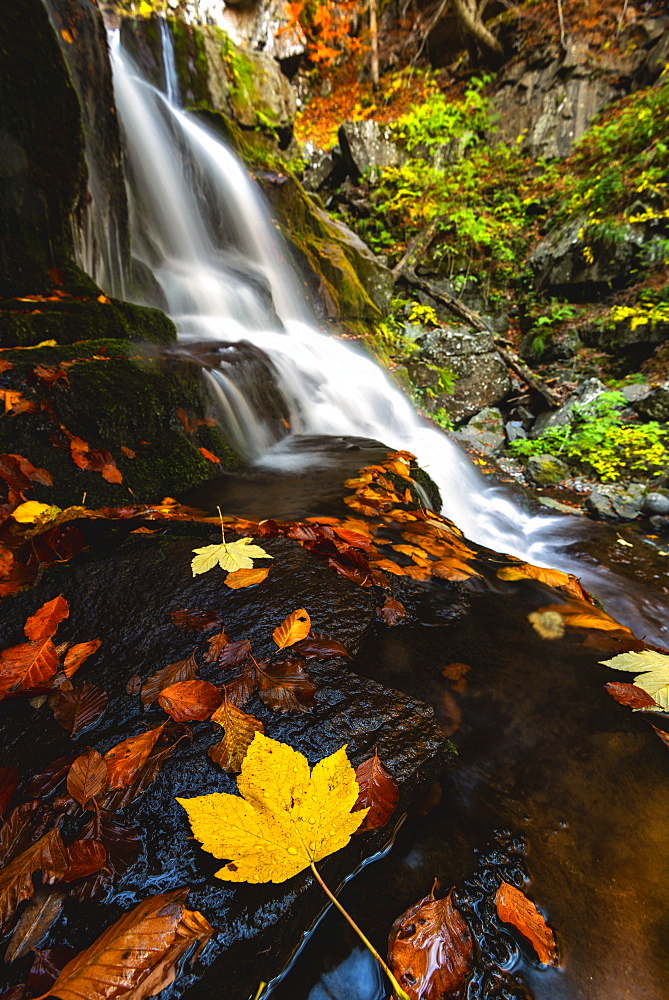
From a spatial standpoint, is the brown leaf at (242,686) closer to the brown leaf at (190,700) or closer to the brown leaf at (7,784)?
the brown leaf at (190,700)

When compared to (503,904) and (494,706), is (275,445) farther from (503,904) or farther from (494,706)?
(503,904)

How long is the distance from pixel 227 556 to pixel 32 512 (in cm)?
96

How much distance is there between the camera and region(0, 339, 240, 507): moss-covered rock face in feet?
6.59

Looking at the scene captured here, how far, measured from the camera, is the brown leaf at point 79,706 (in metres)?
0.93

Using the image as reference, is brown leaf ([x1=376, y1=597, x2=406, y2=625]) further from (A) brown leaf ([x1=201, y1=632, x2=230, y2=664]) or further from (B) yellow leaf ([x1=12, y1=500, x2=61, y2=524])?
(B) yellow leaf ([x1=12, y1=500, x2=61, y2=524])

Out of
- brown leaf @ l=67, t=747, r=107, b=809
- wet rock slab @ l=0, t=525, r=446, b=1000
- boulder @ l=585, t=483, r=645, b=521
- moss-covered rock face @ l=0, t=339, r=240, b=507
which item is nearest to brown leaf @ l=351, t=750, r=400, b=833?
wet rock slab @ l=0, t=525, r=446, b=1000

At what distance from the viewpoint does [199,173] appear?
7.43m

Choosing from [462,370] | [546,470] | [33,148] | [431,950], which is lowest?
[546,470]

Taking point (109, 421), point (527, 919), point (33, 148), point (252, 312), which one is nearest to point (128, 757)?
point (527, 919)

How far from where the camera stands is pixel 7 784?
0.80 meters

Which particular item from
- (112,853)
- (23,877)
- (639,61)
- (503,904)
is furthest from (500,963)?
(639,61)

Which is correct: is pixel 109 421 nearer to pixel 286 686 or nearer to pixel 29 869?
pixel 286 686

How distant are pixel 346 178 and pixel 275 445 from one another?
447 inches

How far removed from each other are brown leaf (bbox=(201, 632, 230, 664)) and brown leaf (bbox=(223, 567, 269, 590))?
0.74ft
